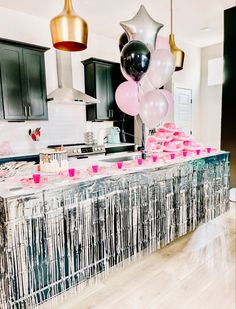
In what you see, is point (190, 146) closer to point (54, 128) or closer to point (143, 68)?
point (143, 68)

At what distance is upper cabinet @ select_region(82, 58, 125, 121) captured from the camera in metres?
4.59

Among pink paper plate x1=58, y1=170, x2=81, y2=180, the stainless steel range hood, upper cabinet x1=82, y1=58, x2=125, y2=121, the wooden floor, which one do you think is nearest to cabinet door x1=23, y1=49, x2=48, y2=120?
the stainless steel range hood

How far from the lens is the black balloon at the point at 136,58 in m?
2.00

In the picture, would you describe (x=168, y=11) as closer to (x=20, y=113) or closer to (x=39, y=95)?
(x=39, y=95)

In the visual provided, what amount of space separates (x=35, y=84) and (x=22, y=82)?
213mm

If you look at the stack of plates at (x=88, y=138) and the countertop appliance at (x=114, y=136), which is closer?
the stack of plates at (x=88, y=138)

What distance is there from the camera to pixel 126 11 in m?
3.88

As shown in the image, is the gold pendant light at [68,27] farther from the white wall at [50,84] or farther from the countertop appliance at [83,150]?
the white wall at [50,84]

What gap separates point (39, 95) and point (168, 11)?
2519 mm

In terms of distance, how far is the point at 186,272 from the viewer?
208 centimetres

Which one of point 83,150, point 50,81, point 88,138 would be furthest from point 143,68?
point 88,138

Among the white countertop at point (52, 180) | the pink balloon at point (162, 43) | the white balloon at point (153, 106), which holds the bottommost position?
the white countertop at point (52, 180)

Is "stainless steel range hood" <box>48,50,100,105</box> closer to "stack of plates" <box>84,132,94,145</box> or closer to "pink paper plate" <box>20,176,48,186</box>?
"stack of plates" <box>84,132,94,145</box>

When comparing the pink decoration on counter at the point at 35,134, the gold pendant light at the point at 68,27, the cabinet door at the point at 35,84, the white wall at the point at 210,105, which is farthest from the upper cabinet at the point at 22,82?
the white wall at the point at 210,105
